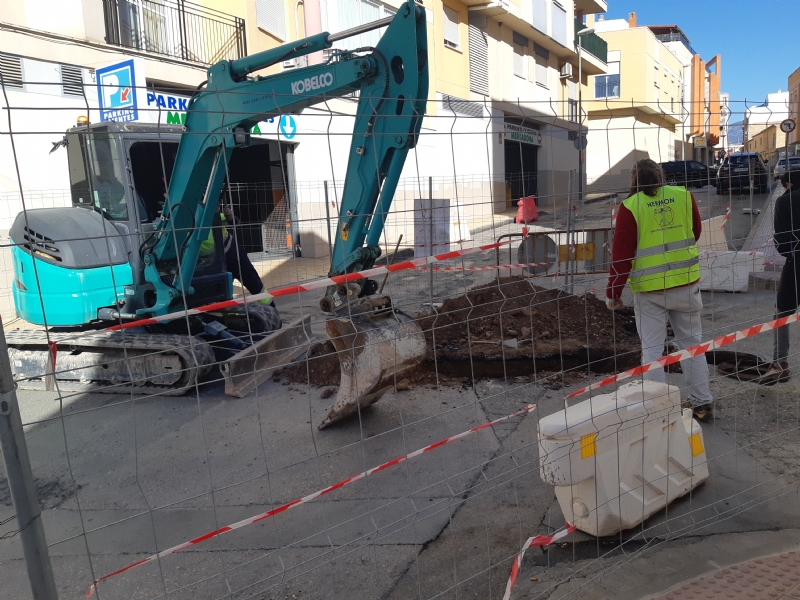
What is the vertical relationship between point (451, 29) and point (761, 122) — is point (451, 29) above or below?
above

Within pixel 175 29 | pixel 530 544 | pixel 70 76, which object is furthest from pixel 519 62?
pixel 530 544

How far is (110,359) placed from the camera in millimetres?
5910

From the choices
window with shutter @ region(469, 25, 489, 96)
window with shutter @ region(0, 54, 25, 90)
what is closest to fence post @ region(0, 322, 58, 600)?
window with shutter @ region(0, 54, 25, 90)

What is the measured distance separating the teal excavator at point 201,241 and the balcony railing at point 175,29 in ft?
22.8

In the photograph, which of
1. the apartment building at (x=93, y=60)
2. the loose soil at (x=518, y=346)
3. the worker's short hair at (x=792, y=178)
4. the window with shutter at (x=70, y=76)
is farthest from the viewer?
the window with shutter at (x=70, y=76)

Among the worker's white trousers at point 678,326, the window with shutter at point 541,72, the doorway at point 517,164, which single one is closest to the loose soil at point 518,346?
the worker's white trousers at point 678,326

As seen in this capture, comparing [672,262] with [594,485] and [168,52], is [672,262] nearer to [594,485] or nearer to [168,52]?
[594,485]

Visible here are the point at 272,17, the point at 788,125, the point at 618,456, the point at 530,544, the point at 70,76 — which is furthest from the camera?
the point at 272,17

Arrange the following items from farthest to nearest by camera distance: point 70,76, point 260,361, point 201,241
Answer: point 70,76 → point 260,361 → point 201,241

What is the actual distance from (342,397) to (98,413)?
2.33m

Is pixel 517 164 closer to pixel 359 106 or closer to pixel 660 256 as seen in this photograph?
pixel 359 106

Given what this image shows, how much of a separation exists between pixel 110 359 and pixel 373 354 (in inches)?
117

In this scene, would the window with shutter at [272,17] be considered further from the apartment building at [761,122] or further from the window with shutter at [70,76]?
the apartment building at [761,122]

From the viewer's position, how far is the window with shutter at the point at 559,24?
90.6 feet
